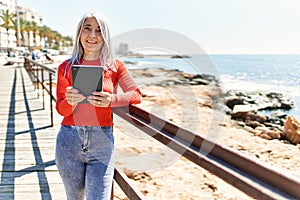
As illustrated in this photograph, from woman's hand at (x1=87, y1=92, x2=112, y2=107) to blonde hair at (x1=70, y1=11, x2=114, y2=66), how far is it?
0.52 feet

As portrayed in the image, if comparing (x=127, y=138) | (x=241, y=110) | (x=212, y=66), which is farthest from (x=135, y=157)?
(x=241, y=110)

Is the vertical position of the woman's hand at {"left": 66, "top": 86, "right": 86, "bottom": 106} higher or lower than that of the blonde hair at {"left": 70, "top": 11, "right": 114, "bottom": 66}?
lower

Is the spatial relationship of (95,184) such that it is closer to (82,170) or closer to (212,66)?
(82,170)

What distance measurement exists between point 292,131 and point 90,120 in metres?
9.02

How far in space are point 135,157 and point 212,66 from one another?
342cm

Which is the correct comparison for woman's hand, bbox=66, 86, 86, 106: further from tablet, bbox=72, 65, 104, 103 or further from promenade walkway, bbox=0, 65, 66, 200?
promenade walkway, bbox=0, 65, 66, 200

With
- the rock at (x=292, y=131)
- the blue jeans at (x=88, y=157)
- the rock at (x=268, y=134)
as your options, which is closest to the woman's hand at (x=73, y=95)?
the blue jeans at (x=88, y=157)

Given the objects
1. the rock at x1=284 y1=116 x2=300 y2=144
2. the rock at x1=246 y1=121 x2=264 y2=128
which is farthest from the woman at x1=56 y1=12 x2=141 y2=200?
the rock at x1=246 y1=121 x2=264 y2=128

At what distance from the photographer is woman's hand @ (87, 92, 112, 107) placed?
4.25 ft

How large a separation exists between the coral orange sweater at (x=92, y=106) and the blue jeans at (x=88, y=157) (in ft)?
0.11

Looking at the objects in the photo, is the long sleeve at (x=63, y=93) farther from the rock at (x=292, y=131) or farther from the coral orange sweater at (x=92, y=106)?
the rock at (x=292, y=131)

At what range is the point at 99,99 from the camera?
4.26 ft

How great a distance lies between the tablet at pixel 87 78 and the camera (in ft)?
4.11

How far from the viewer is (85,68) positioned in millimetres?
1253
